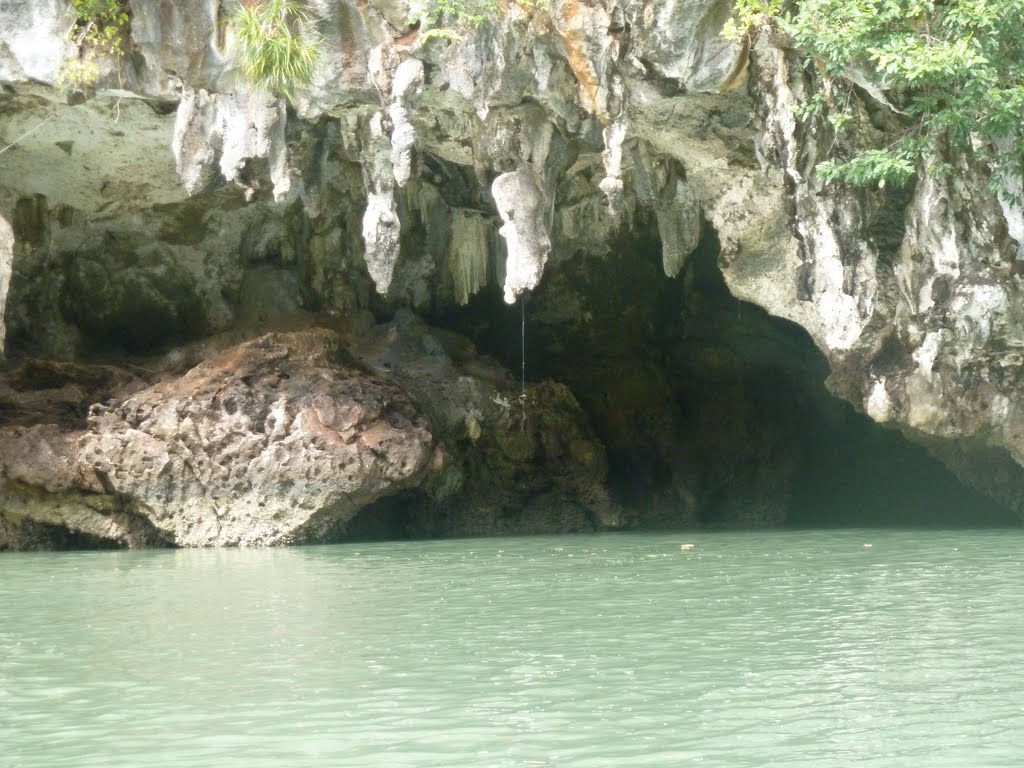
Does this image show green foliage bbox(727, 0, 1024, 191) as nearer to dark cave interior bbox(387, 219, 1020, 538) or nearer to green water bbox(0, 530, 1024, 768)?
green water bbox(0, 530, 1024, 768)

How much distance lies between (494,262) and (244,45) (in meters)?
7.39

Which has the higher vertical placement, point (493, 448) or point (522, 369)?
point (522, 369)

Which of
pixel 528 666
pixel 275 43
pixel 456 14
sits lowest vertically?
pixel 528 666

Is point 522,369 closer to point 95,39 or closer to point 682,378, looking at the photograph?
point 682,378

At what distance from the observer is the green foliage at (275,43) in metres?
15.4

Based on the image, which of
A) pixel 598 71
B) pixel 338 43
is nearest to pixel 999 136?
pixel 598 71

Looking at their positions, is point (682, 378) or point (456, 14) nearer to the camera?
point (456, 14)

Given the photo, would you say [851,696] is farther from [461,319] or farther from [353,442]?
[461,319]

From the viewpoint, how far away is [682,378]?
24.1 metres

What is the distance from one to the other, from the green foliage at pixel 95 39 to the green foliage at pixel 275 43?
1400mm

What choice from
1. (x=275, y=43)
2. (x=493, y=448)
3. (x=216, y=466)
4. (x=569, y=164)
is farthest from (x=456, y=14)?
(x=493, y=448)

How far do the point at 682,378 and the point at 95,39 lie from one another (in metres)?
12.1

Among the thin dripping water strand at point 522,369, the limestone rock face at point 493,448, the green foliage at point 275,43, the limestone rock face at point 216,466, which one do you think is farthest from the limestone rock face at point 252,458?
the green foliage at point 275,43

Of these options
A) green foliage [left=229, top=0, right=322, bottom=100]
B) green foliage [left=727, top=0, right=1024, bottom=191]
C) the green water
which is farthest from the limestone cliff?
the green water
